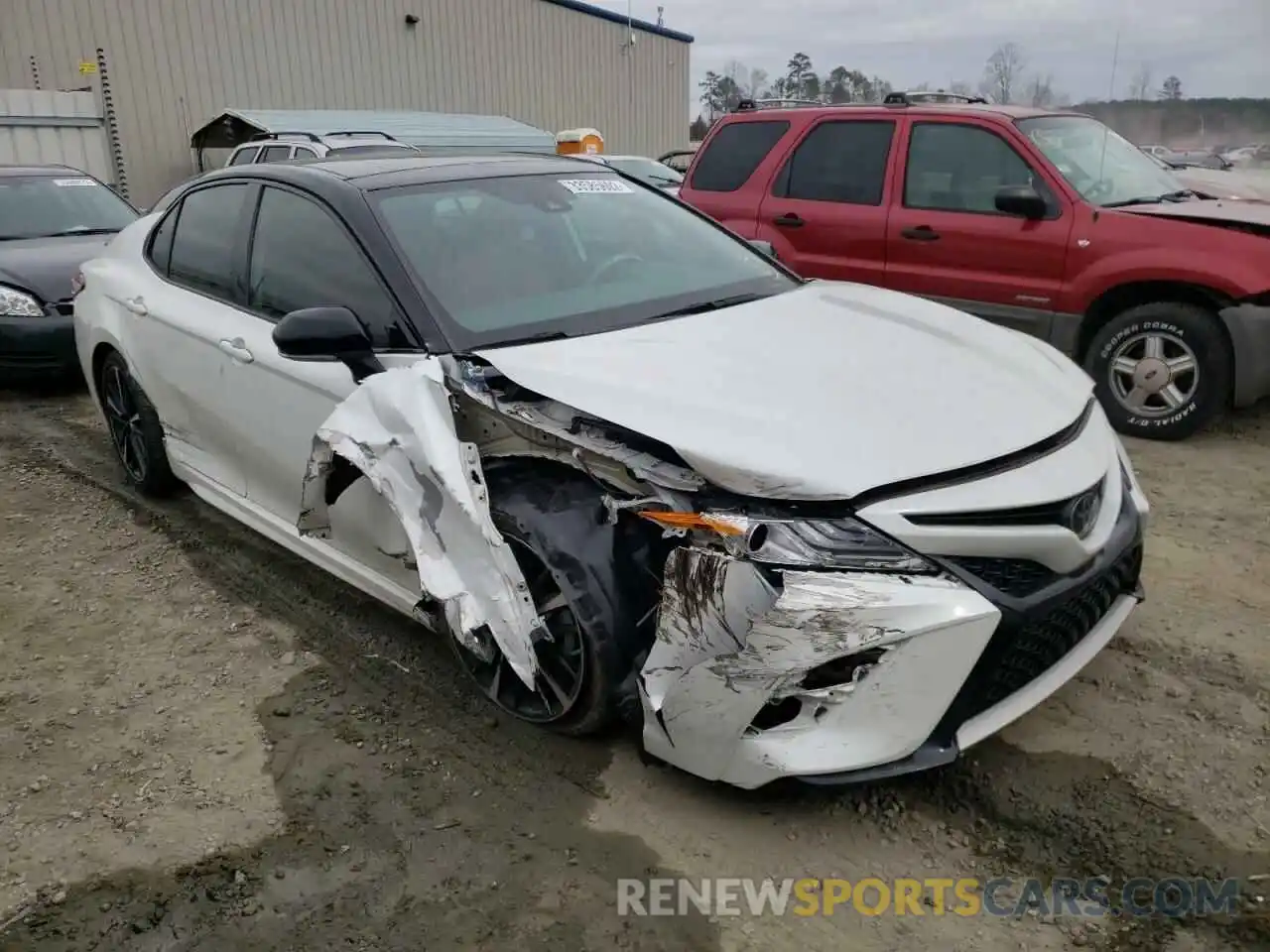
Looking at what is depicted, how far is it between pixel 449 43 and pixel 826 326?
20.0m

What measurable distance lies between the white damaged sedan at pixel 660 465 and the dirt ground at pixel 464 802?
25cm

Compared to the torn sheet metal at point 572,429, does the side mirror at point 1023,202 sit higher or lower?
higher

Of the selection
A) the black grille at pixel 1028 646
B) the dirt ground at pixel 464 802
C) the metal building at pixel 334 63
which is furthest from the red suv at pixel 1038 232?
the metal building at pixel 334 63

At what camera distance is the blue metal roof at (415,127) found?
591 inches

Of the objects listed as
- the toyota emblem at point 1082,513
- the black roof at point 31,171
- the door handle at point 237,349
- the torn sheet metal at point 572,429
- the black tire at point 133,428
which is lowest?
the black tire at point 133,428

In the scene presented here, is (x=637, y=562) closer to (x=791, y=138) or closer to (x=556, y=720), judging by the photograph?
Result: (x=556, y=720)

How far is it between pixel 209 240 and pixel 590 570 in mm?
2506

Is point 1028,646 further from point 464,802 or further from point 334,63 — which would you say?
point 334,63

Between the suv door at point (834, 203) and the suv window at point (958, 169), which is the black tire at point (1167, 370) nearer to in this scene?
the suv window at point (958, 169)

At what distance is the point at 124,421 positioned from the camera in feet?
16.1

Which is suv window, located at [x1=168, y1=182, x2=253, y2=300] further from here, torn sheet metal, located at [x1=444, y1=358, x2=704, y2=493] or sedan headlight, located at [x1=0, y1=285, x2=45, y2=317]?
sedan headlight, located at [x1=0, y1=285, x2=45, y2=317]

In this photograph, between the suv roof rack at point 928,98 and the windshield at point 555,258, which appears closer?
the windshield at point 555,258

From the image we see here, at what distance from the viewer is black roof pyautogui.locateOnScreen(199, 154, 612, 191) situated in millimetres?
3508

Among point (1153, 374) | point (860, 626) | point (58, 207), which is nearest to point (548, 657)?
point (860, 626)
